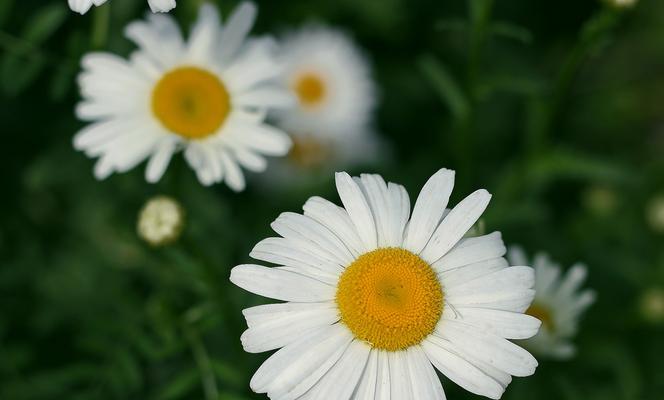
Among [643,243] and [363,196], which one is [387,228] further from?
[643,243]

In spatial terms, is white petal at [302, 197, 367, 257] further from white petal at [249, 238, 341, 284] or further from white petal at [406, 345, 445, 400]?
white petal at [406, 345, 445, 400]

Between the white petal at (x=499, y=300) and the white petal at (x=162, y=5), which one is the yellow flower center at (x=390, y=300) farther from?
the white petal at (x=162, y=5)

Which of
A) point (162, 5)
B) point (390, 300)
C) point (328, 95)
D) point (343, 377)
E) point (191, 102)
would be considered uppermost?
point (328, 95)

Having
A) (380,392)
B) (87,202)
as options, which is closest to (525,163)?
(380,392)

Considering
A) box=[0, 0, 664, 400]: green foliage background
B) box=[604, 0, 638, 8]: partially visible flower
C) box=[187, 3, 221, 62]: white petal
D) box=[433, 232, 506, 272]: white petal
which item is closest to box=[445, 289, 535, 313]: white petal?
box=[433, 232, 506, 272]: white petal

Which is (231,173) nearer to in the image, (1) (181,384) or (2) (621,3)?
(1) (181,384)

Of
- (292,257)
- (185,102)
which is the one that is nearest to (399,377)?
(292,257)

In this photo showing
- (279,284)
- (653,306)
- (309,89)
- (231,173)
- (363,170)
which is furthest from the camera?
(309,89)
